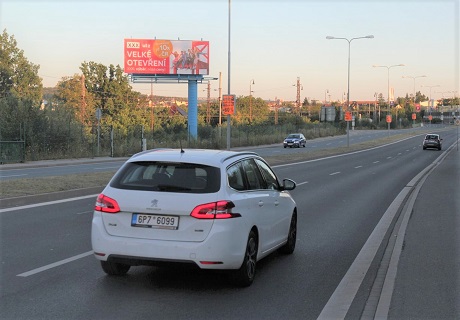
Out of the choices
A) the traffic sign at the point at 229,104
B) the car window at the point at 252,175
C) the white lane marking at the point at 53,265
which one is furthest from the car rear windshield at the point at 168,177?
the traffic sign at the point at 229,104

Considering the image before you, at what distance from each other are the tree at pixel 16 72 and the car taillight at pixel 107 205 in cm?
6269

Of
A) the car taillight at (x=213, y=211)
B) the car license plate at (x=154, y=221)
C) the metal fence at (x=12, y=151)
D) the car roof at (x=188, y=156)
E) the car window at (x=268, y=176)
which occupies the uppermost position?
the car roof at (x=188, y=156)

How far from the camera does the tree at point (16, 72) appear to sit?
65562 millimetres

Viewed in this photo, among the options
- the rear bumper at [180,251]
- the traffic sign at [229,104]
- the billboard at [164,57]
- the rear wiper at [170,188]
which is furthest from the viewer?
the billboard at [164,57]

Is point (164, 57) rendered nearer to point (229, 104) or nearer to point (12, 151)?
point (229, 104)

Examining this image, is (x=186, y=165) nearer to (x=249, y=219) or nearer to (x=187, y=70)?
(x=249, y=219)

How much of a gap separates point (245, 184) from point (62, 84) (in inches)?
3111

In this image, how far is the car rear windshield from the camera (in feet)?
20.4

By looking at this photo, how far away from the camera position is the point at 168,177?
6.37m

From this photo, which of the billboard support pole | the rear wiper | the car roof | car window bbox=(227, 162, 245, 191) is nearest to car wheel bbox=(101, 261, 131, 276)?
the rear wiper

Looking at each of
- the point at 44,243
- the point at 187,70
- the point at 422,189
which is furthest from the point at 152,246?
the point at 187,70

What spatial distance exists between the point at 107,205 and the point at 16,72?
216 feet

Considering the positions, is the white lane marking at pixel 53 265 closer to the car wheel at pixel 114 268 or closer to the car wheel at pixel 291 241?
the car wheel at pixel 114 268

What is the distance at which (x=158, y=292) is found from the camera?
6.13m
